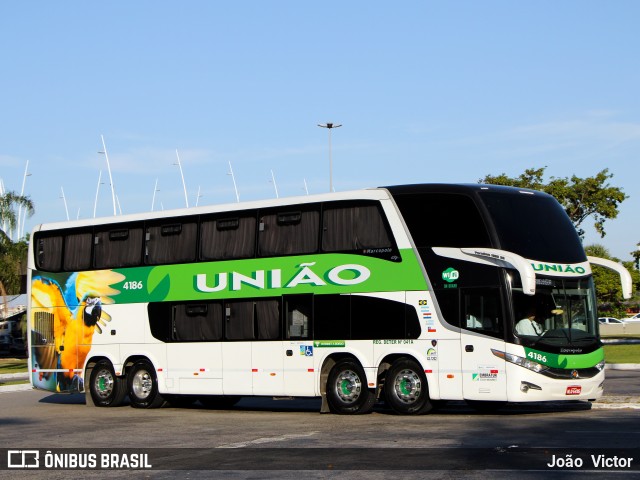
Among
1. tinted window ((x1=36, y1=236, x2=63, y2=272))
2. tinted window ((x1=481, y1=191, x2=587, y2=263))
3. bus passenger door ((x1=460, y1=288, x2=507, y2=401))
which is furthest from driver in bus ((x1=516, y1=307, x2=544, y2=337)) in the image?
tinted window ((x1=36, y1=236, x2=63, y2=272))

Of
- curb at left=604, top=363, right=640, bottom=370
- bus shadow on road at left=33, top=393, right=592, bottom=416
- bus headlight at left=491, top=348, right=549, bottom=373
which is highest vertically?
bus headlight at left=491, top=348, right=549, bottom=373

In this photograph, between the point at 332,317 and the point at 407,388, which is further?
the point at 332,317

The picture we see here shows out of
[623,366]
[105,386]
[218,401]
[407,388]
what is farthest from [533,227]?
[623,366]

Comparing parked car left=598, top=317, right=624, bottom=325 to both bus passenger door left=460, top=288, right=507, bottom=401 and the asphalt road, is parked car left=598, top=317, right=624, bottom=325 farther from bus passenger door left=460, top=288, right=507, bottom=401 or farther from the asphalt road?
bus passenger door left=460, top=288, right=507, bottom=401

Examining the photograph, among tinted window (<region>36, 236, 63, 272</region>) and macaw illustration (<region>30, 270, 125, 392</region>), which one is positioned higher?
tinted window (<region>36, 236, 63, 272</region>)

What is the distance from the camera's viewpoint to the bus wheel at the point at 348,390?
21.1m

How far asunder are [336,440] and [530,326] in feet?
17.4

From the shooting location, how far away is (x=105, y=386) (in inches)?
1015

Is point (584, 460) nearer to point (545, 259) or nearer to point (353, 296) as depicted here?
point (545, 259)

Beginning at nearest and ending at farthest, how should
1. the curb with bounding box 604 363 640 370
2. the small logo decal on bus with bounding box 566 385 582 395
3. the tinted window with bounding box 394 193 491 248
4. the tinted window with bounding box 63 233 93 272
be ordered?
1. the small logo decal on bus with bounding box 566 385 582 395
2. the tinted window with bounding box 394 193 491 248
3. the tinted window with bounding box 63 233 93 272
4. the curb with bounding box 604 363 640 370

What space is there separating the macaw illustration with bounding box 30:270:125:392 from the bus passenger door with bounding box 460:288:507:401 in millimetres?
9131

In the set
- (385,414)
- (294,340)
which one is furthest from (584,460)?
(294,340)

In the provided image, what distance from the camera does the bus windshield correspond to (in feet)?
63.0

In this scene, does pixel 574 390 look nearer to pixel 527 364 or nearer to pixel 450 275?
pixel 527 364
